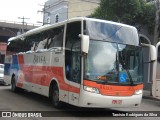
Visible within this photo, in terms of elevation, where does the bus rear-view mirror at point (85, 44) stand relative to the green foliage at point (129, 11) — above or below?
below

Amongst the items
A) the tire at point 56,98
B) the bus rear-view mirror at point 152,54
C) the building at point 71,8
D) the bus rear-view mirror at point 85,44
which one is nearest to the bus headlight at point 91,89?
the bus rear-view mirror at point 85,44

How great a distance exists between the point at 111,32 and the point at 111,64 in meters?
1.21

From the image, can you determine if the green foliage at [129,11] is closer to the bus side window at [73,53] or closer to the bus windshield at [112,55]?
the bus side window at [73,53]

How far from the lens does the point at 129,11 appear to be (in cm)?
2725

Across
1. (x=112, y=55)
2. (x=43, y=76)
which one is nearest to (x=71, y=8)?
(x=43, y=76)

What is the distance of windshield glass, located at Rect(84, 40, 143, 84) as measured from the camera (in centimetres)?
1158

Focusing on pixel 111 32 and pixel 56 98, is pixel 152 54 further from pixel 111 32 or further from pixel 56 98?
pixel 56 98

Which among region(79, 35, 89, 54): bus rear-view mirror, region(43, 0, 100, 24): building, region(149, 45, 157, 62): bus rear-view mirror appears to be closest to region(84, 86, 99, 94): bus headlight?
region(79, 35, 89, 54): bus rear-view mirror

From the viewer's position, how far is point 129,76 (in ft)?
39.4

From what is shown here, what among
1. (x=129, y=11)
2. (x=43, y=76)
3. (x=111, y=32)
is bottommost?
(x=43, y=76)

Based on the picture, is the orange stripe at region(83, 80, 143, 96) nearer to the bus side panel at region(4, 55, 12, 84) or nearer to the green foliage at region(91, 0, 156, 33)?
the bus side panel at region(4, 55, 12, 84)

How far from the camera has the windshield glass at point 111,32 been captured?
473 inches

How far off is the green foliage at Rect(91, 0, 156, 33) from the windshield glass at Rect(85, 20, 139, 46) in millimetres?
14423

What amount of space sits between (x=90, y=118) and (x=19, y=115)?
226 centimetres
